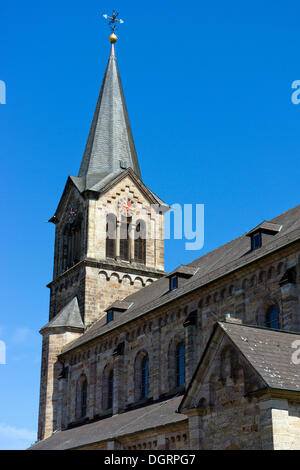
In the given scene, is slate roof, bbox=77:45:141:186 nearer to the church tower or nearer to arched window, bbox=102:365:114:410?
the church tower

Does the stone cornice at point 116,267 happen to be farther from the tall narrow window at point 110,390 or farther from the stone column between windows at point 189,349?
the stone column between windows at point 189,349

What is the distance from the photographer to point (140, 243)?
5175cm

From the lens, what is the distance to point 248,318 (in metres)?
30.0

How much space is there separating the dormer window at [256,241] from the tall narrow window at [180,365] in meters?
5.81

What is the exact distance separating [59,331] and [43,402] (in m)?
4.49

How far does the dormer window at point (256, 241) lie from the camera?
107 ft

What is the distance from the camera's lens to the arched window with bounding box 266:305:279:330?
28917 mm

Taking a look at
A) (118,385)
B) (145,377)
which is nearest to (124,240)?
(118,385)

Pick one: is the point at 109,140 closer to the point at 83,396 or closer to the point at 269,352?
the point at 83,396

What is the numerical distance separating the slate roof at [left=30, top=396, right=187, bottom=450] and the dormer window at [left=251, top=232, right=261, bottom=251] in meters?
7.29

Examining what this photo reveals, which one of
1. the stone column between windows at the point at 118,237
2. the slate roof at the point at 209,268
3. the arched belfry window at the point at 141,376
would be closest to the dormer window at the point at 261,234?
the slate roof at the point at 209,268

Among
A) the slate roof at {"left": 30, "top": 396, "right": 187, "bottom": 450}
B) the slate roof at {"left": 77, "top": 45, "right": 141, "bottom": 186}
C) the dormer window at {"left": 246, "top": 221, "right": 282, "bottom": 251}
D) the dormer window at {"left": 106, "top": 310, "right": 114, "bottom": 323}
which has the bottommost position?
the slate roof at {"left": 30, "top": 396, "right": 187, "bottom": 450}

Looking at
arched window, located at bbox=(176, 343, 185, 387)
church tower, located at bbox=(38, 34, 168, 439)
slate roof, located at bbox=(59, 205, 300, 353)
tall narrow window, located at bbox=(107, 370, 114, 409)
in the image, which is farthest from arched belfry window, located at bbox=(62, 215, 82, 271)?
arched window, located at bbox=(176, 343, 185, 387)

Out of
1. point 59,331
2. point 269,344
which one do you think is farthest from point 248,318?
point 59,331
